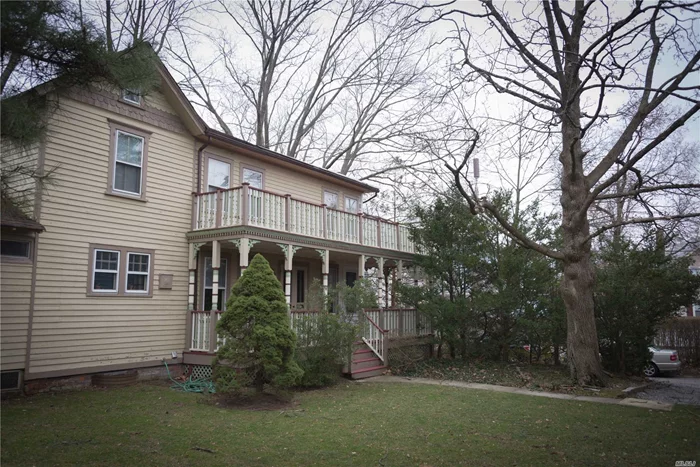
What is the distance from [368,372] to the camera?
1392 centimetres

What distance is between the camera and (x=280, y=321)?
33.6 ft

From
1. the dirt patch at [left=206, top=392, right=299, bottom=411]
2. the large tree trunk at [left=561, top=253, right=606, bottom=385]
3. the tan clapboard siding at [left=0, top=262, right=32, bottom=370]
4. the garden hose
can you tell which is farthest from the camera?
the large tree trunk at [left=561, top=253, right=606, bottom=385]

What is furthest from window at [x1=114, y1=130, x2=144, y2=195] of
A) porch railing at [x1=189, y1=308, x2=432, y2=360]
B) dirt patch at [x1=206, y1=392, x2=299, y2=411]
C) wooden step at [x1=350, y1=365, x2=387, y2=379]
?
wooden step at [x1=350, y1=365, x2=387, y2=379]

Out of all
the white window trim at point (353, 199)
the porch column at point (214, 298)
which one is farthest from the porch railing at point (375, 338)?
the white window trim at point (353, 199)

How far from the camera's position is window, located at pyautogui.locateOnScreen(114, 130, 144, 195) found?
1247 centimetres

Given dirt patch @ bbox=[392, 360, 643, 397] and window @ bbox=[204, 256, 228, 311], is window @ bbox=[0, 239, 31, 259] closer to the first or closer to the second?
window @ bbox=[204, 256, 228, 311]

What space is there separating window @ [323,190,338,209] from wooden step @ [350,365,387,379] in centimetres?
714

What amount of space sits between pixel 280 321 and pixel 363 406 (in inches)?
96.8

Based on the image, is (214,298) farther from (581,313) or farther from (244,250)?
(581,313)

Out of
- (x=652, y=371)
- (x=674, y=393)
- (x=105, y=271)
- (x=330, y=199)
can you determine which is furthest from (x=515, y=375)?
(x=105, y=271)

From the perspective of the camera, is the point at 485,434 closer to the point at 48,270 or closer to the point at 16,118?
the point at 16,118

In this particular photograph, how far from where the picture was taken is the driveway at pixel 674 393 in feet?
36.6

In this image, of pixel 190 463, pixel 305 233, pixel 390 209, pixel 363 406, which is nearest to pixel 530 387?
pixel 363 406

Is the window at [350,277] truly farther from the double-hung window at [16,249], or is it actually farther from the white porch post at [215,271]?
the double-hung window at [16,249]
